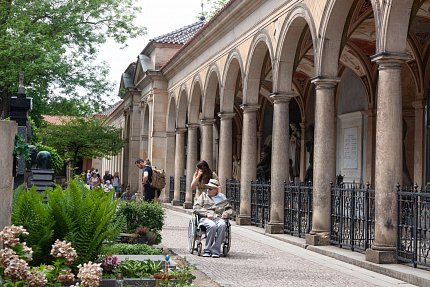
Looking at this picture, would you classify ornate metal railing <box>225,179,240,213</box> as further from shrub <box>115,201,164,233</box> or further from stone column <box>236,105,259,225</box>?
shrub <box>115,201,164,233</box>

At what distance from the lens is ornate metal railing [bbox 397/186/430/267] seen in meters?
9.56

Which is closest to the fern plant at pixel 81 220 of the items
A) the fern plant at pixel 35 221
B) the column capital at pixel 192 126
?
the fern plant at pixel 35 221

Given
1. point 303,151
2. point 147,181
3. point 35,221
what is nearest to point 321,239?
point 147,181

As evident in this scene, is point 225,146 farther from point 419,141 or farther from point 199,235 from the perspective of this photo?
point 199,235

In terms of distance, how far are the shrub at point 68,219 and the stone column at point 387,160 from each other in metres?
4.31

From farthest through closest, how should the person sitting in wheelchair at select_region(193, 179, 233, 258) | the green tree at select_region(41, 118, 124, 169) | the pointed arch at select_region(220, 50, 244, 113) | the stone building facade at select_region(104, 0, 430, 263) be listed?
the green tree at select_region(41, 118, 124, 169) < the pointed arch at select_region(220, 50, 244, 113) < the person sitting in wheelchair at select_region(193, 179, 233, 258) < the stone building facade at select_region(104, 0, 430, 263)

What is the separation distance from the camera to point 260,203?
17375 mm

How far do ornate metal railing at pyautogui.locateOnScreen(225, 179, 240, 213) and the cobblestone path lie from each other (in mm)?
5513

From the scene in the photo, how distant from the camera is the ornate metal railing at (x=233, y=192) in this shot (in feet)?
64.4

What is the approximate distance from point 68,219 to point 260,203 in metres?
10.5

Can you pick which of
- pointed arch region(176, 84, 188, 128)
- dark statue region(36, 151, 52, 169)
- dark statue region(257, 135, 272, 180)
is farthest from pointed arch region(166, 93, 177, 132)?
dark statue region(36, 151, 52, 169)

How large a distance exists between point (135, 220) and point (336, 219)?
3.54 metres

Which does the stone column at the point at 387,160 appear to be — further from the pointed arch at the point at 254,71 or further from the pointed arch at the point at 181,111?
the pointed arch at the point at 181,111

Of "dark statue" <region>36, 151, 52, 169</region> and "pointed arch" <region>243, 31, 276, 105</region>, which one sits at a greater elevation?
"pointed arch" <region>243, 31, 276, 105</region>
